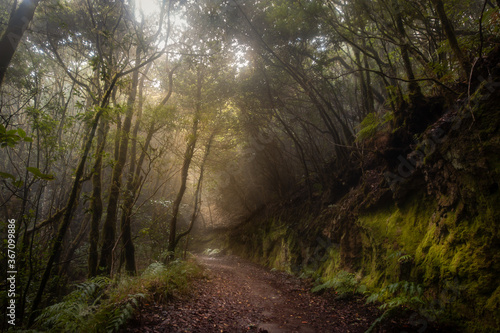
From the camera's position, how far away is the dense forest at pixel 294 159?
11.7ft

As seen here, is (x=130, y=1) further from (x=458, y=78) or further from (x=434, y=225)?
(x=434, y=225)

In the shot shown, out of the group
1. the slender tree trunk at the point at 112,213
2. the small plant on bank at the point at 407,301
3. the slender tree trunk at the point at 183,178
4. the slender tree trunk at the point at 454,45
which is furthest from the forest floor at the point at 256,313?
the slender tree trunk at the point at 454,45

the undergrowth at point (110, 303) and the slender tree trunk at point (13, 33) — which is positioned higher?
the slender tree trunk at point (13, 33)

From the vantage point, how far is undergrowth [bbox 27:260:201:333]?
332 centimetres

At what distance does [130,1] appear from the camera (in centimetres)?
762

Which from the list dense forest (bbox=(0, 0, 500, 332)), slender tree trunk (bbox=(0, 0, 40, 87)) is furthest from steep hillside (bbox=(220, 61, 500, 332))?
slender tree trunk (bbox=(0, 0, 40, 87))

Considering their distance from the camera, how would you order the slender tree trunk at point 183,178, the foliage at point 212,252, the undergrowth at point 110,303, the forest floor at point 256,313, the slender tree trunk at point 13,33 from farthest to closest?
the foliage at point 212,252, the slender tree trunk at point 183,178, the forest floor at point 256,313, the slender tree trunk at point 13,33, the undergrowth at point 110,303

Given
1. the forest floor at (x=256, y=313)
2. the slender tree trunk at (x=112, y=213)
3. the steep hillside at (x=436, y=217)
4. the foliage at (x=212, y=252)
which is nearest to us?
the steep hillside at (x=436, y=217)

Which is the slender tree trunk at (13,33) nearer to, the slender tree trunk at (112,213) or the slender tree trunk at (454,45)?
the slender tree trunk at (112,213)

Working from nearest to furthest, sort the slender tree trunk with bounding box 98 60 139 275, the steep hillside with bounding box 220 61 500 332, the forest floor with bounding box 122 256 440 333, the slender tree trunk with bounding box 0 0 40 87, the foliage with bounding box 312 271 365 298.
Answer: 1. the steep hillside with bounding box 220 61 500 332
2. the slender tree trunk with bounding box 0 0 40 87
3. the forest floor with bounding box 122 256 440 333
4. the foliage with bounding box 312 271 365 298
5. the slender tree trunk with bounding box 98 60 139 275

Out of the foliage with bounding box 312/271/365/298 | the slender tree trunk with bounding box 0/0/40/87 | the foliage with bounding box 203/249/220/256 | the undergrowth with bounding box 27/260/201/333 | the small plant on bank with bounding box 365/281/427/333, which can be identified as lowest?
the foliage with bounding box 203/249/220/256

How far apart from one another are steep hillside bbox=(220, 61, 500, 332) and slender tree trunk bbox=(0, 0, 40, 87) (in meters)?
6.88

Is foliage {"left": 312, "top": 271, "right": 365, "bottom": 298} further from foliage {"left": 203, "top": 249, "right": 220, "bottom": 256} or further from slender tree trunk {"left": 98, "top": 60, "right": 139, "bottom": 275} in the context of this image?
foliage {"left": 203, "top": 249, "right": 220, "bottom": 256}

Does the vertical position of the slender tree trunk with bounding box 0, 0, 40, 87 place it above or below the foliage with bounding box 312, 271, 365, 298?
above
